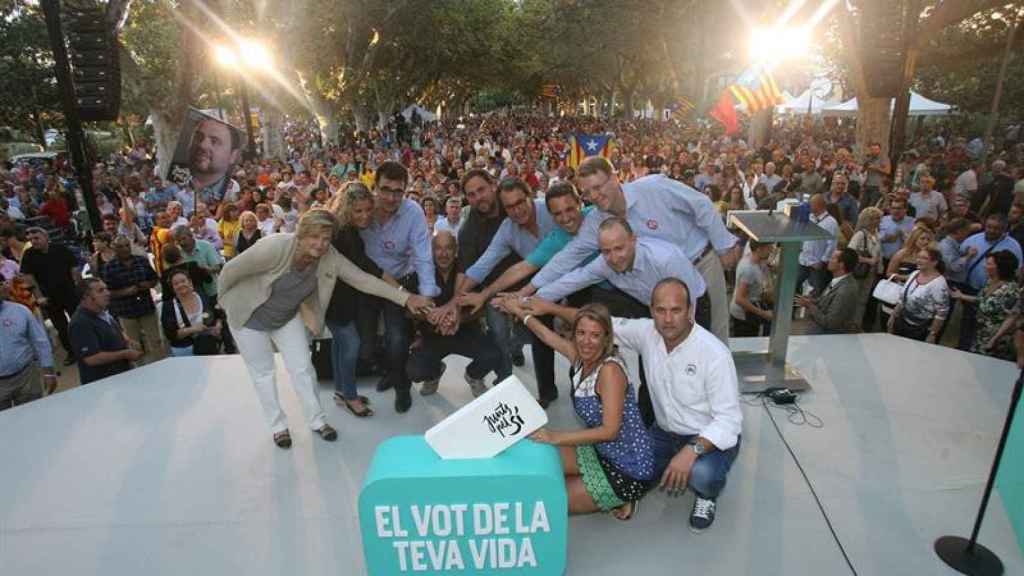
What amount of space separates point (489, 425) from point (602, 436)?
58 centimetres

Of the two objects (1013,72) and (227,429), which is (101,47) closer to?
(227,429)

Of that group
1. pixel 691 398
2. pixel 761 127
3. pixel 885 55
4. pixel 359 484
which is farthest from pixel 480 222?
pixel 761 127

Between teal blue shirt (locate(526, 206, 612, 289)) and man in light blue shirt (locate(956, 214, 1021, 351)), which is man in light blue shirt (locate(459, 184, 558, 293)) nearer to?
teal blue shirt (locate(526, 206, 612, 289))

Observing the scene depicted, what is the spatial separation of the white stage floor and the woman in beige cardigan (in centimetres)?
44

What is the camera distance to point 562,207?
12.5ft

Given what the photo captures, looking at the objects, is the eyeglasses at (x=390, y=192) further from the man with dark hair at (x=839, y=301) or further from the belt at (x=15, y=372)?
the man with dark hair at (x=839, y=301)

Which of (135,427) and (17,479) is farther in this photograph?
(135,427)

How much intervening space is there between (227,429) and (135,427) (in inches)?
27.0

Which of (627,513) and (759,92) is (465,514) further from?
(759,92)

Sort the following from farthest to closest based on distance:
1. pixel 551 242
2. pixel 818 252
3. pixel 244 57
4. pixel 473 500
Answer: pixel 244 57 < pixel 818 252 < pixel 551 242 < pixel 473 500

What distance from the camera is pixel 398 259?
171 inches

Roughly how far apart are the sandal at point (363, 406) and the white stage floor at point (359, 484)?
0.07 m

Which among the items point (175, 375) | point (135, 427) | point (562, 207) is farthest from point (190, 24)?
point (562, 207)

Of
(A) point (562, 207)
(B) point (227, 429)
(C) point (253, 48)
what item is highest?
(C) point (253, 48)
